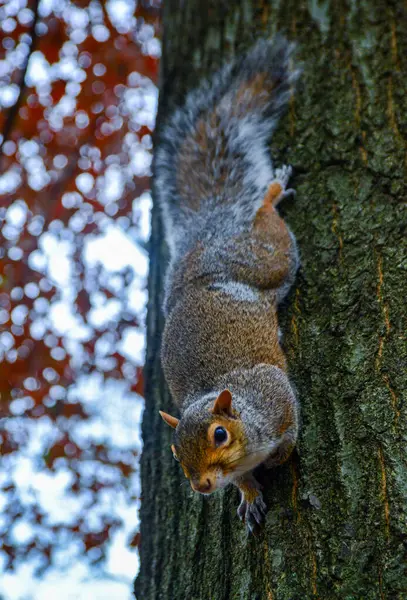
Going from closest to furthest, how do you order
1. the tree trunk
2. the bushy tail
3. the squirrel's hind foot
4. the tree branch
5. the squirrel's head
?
1. the tree trunk
2. the squirrel's head
3. the squirrel's hind foot
4. the bushy tail
5. the tree branch

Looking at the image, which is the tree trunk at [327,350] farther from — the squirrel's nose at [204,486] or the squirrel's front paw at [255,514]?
the squirrel's nose at [204,486]

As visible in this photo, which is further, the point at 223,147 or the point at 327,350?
the point at 223,147

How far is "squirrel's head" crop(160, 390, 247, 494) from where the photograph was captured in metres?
2.43

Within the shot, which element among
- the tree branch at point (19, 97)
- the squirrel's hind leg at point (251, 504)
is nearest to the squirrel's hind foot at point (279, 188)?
the squirrel's hind leg at point (251, 504)

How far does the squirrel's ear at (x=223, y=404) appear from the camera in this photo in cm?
248

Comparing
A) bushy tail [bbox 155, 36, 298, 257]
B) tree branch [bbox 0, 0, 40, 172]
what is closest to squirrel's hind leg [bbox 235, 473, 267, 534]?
bushy tail [bbox 155, 36, 298, 257]

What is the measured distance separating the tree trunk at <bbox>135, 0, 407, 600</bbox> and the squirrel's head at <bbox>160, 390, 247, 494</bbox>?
0.17 meters

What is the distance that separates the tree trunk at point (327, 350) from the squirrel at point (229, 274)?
0.29ft

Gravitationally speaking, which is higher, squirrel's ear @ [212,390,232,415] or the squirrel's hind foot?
the squirrel's hind foot

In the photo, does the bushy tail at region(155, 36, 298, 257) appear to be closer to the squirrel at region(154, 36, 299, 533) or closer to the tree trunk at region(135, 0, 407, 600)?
the squirrel at region(154, 36, 299, 533)

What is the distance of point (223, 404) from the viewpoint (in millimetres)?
2518

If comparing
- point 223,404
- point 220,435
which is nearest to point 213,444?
point 220,435

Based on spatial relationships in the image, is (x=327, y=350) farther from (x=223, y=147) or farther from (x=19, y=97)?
(x=19, y=97)

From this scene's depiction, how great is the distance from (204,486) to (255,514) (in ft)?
0.66
